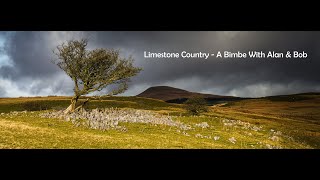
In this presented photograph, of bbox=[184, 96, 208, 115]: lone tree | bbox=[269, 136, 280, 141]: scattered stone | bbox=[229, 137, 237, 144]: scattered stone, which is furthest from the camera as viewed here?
bbox=[184, 96, 208, 115]: lone tree

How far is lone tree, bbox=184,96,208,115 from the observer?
7450cm

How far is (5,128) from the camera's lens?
3800 cm

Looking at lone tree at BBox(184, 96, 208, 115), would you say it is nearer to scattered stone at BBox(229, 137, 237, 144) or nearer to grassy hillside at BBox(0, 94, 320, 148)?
grassy hillside at BBox(0, 94, 320, 148)

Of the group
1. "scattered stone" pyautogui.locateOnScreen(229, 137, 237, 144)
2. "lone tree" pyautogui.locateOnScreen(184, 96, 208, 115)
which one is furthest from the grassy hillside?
"lone tree" pyautogui.locateOnScreen(184, 96, 208, 115)

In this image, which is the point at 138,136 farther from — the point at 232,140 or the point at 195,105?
the point at 195,105

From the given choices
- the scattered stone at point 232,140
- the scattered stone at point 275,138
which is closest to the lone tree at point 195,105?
the scattered stone at point 275,138

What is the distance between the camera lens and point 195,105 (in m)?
74.8

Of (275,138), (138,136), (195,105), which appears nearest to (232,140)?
(275,138)

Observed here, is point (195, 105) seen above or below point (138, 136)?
above

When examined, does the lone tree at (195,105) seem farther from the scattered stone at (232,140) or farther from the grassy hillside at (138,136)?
the scattered stone at (232,140)
